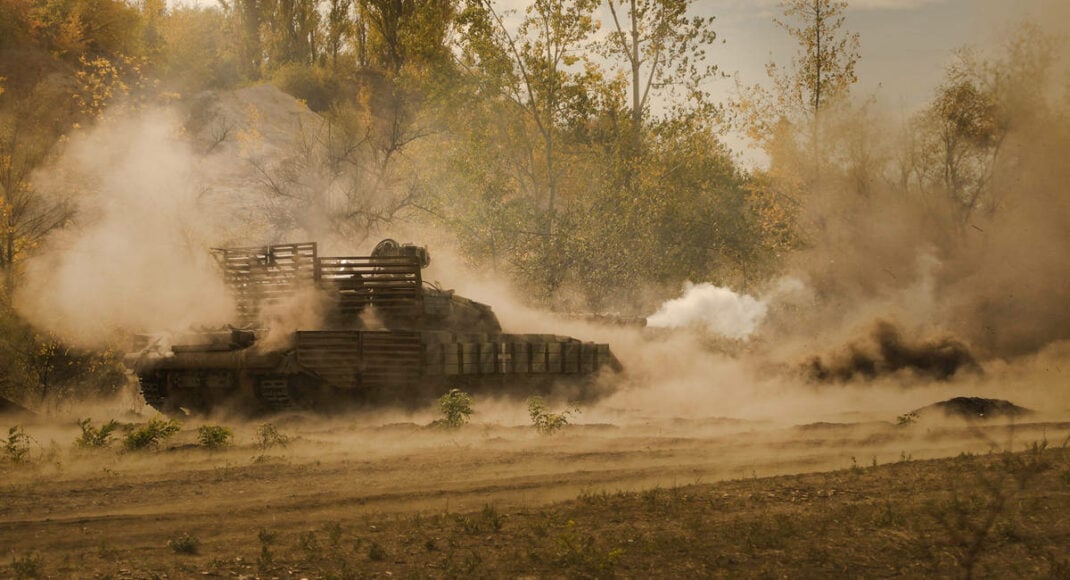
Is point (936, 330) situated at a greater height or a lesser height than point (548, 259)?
lesser

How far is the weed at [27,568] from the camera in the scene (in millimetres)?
7953

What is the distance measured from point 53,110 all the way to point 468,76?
43.9ft

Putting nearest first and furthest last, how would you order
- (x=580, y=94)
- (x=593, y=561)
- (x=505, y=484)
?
(x=593, y=561) < (x=505, y=484) < (x=580, y=94)

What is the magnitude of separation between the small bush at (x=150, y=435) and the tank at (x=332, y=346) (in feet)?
9.34

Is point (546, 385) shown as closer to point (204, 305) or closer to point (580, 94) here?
point (204, 305)

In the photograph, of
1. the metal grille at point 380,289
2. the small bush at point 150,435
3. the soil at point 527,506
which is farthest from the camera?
the metal grille at point 380,289

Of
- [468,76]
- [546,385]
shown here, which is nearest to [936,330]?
[546,385]

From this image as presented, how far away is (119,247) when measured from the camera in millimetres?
23625

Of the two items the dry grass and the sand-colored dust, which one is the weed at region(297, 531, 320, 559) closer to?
the dry grass

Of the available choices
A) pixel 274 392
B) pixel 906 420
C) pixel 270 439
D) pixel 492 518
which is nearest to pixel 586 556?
pixel 492 518

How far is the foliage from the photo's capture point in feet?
55.3

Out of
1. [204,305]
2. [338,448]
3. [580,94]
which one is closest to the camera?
[338,448]

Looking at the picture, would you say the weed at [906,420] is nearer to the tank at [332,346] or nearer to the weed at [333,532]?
the tank at [332,346]

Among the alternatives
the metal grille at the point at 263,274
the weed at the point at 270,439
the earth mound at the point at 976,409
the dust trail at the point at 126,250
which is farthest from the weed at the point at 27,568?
the earth mound at the point at 976,409
